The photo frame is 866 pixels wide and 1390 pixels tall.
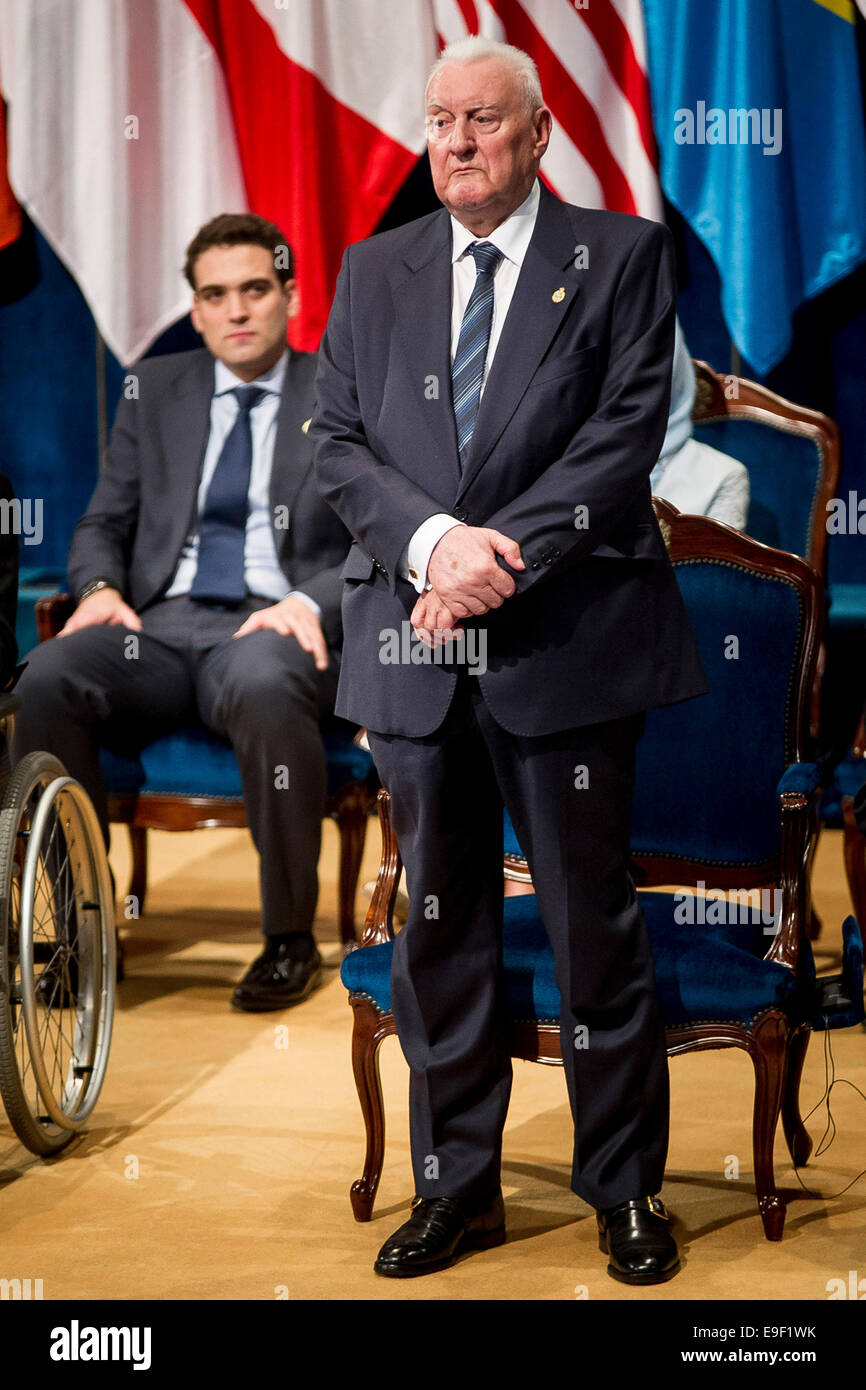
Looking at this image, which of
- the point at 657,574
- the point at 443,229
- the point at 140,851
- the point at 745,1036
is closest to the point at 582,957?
the point at 745,1036

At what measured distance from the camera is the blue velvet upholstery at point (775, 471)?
413cm

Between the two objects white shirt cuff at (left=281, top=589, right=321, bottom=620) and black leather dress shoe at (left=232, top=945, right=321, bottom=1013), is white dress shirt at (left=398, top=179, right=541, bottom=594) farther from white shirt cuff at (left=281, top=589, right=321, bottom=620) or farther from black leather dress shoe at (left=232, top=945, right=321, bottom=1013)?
black leather dress shoe at (left=232, top=945, right=321, bottom=1013)

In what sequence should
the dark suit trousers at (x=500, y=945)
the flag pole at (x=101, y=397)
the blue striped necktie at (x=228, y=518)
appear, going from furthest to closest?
the flag pole at (x=101, y=397)
the blue striped necktie at (x=228, y=518)
the dark suit trousers at (x=500, y=945)

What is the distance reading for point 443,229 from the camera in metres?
2.25

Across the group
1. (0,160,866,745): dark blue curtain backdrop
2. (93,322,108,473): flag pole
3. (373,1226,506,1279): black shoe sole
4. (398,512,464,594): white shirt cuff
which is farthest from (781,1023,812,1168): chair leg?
(93,322,108,473): flag pole

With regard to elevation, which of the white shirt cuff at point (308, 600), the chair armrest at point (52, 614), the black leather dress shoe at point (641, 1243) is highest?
the white shirt cuff at point (308, 600)

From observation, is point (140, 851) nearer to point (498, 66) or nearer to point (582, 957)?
point (582, 957)

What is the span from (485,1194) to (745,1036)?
0.42 meters

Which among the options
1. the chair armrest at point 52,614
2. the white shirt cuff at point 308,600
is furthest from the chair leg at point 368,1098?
the chair armrest at point 52,614

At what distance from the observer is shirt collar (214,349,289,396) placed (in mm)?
3973

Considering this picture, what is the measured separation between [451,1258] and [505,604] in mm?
879

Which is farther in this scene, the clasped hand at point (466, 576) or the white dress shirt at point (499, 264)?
the white dress shirt at point (499, 264)

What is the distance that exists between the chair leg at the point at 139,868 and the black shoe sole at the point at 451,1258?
6.56ft

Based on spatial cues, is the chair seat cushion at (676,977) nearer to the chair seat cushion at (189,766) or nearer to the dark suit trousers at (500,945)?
the dark suit trousers at (500,945)
